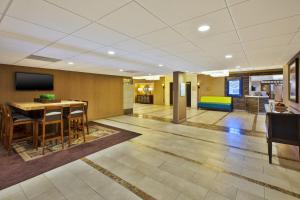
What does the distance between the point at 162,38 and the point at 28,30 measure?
1.98 meters

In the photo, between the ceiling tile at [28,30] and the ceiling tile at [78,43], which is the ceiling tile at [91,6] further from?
the ceiling tile at [78,43]

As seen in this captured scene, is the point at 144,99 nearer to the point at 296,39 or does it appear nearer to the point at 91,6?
the point at 296,39

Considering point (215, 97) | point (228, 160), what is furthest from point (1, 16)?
point (215, 97)

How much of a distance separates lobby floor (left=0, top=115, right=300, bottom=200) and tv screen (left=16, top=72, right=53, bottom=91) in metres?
3.63

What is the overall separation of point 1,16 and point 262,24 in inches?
127

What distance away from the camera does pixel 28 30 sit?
2.11m

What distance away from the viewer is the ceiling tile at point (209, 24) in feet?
5.67

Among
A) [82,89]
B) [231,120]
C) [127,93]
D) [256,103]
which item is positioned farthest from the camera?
[127,93]

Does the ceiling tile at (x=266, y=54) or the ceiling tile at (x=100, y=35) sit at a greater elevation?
the ceiling tile at (x=266, y=54)

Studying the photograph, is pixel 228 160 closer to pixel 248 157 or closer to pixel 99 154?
pixel 248 157

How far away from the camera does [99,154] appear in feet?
11.0

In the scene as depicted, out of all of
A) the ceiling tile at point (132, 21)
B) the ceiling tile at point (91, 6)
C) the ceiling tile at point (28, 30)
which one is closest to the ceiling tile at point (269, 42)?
the ceiling tile at point (132, 21)

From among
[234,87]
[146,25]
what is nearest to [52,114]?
[146,25]

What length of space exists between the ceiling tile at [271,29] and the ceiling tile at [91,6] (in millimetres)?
1812
